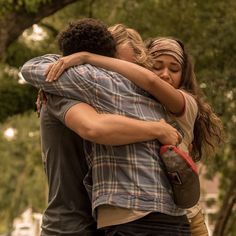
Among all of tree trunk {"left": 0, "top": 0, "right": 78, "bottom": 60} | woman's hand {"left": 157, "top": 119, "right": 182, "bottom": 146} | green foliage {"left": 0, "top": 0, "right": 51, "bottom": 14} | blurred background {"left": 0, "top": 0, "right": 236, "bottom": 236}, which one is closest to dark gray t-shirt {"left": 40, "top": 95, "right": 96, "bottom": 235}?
woman's hand {"left": 157, "top": 119, "right": 182, "bottom": 146}

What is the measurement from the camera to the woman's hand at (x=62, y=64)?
119 inches

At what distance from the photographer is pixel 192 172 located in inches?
116

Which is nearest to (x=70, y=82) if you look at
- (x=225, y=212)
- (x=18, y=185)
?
(x=225, y=212)

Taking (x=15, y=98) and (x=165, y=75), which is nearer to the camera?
(x=165, y=75)

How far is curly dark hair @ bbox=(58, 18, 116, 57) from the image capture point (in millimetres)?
3111

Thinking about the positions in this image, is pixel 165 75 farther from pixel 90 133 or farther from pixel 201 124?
pixel 90 133

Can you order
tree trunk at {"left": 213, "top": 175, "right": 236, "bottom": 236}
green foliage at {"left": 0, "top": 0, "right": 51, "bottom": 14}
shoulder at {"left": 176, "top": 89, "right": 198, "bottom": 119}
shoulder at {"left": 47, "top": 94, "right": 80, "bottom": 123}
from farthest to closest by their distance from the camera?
tree trunk at {"left": 213, "top": 175, "right": 236, "bottom": 236} → green foliage at {"left": 0, "top": 0, "right": 51, "bottom": 14} → shoulder at {"left": 176, "top": 89, "right": 198, "bottom": 119} → shoulder at {"left": 47, "top": 94, "right": 80, "bottom": 123}

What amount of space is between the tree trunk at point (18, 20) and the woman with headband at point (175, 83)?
24.3 feet

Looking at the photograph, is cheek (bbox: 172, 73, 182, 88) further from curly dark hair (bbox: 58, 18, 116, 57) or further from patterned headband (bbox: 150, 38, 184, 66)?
curly dark hair (bbox: 58, 18, 116, 57)

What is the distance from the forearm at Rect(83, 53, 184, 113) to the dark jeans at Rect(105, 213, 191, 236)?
0.53m

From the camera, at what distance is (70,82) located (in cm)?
302

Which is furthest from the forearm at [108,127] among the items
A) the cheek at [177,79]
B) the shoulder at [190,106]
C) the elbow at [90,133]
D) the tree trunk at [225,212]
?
the tree trunk at [225,212]

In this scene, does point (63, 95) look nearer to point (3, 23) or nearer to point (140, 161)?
point (140, 161)

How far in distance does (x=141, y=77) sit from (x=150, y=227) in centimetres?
66
